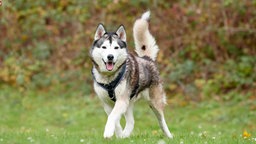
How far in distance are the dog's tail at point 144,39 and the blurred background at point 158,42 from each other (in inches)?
199

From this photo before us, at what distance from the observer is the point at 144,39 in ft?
29.0

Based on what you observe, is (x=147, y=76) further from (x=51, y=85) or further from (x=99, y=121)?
(x=51, y=85)

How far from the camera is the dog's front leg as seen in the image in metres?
7.12

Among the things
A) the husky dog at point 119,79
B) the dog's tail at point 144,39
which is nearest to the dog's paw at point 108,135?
the husky dog at point 119,79

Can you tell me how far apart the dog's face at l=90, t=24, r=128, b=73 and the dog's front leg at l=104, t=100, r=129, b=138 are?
1.55ft

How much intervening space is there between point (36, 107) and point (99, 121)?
2251 millimetres

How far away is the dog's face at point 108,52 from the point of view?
7.66 m

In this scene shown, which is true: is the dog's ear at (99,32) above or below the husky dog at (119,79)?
above

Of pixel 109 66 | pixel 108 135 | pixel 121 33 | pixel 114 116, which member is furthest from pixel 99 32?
pixel 108 135

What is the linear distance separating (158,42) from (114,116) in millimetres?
8490

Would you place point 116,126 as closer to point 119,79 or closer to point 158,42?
point 119,79

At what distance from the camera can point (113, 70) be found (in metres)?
7.73

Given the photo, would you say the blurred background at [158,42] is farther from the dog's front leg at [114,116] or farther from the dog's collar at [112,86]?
the dog's front leg at [114,116]

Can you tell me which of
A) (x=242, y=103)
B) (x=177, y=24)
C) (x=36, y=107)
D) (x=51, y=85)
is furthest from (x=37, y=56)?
(x=242, y=103)
